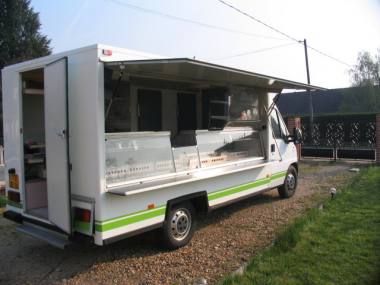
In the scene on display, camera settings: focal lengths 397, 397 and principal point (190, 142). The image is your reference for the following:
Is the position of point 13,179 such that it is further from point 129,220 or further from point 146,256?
point 146,256

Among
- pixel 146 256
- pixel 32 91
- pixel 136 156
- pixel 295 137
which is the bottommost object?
pixel 146 256

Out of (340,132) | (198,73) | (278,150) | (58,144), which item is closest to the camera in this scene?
(58,144)

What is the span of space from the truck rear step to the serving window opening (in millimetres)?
828

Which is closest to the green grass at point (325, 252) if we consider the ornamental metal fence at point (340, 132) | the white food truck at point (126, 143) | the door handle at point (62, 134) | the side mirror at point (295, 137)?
the white food truck at point (126, 143)

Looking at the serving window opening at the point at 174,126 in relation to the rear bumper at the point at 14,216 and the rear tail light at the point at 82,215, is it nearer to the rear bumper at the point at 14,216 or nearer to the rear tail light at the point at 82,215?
the rear tail light at the point at 82,215

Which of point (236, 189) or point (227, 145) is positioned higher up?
point (227, 145)

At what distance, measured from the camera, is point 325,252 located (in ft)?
15.5

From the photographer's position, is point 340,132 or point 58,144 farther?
point 340,132

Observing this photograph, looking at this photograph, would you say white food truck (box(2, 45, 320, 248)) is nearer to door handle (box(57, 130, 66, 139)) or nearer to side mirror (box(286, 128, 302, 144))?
door handle (box(57, 130, 66, 139))

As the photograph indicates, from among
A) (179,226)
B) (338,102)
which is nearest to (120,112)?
(179,226)

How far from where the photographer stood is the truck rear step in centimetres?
439

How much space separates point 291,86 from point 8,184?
481cm

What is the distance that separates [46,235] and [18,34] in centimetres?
2663

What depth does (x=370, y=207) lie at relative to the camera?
267 inches
